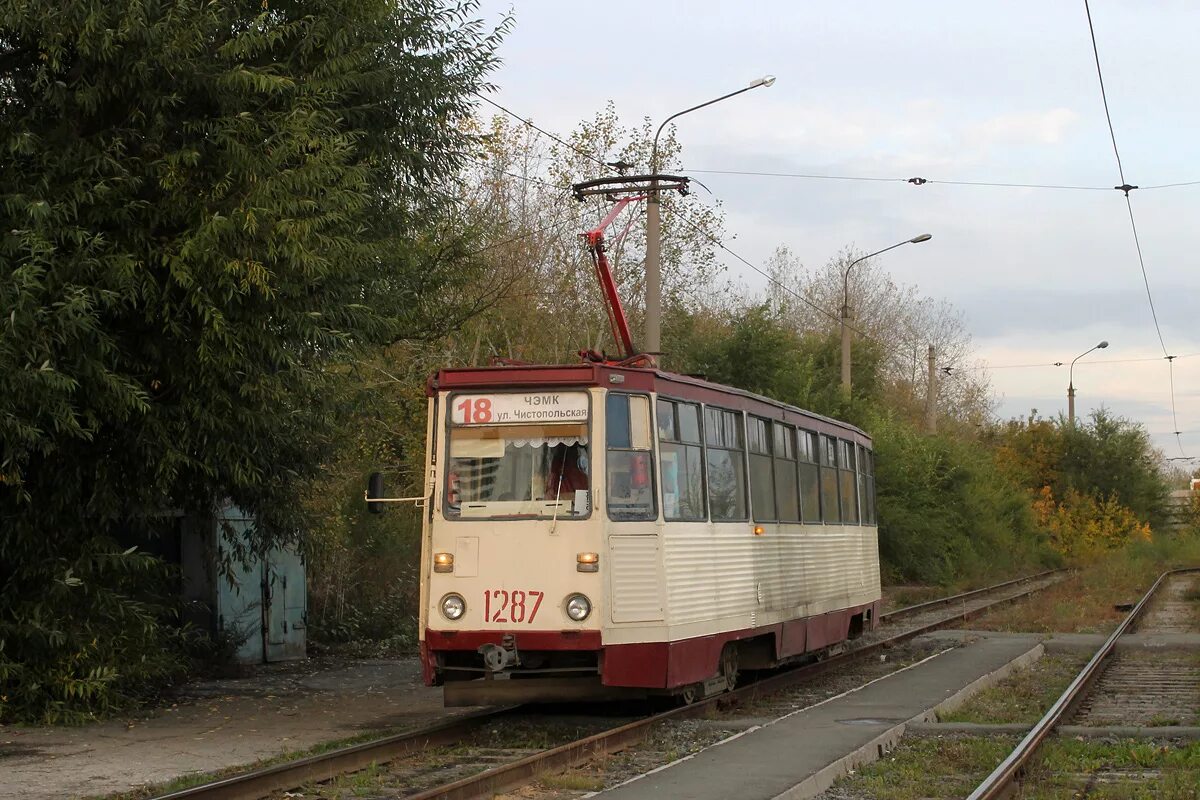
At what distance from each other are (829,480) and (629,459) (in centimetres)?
615

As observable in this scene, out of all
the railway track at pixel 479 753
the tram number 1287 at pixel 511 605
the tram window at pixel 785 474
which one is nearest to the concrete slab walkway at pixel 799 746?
the railway track at pixel 479 753

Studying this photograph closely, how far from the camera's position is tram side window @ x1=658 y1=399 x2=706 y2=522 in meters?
12.2

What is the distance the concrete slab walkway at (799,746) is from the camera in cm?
887

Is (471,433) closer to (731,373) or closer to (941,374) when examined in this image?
(731,373)

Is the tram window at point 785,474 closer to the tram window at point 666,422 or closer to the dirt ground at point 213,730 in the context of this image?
the tram window at point 666,422

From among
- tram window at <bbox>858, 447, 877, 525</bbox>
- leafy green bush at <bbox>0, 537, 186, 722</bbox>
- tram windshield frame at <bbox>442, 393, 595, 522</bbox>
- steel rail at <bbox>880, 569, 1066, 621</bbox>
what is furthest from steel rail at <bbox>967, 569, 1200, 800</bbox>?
leafy green bush at <bbox>0, 537, 186, 722</bbox>

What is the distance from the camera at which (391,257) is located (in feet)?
46.9

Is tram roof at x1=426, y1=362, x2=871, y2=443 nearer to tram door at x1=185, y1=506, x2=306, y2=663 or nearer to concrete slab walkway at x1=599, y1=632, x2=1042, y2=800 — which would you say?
concrete slab walkway at x1=599, y1=632, x2=1042, y2=800

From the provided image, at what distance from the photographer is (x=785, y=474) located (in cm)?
1546

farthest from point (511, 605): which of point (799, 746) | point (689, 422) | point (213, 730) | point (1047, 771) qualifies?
point (1047, 771)

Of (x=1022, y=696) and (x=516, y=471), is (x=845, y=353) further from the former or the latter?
(x=516, y=471)

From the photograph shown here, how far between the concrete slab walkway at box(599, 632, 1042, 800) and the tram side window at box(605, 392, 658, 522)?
200 cm

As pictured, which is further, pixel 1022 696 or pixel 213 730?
pixel 1022 696

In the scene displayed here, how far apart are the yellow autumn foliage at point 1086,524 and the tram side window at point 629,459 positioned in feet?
146
